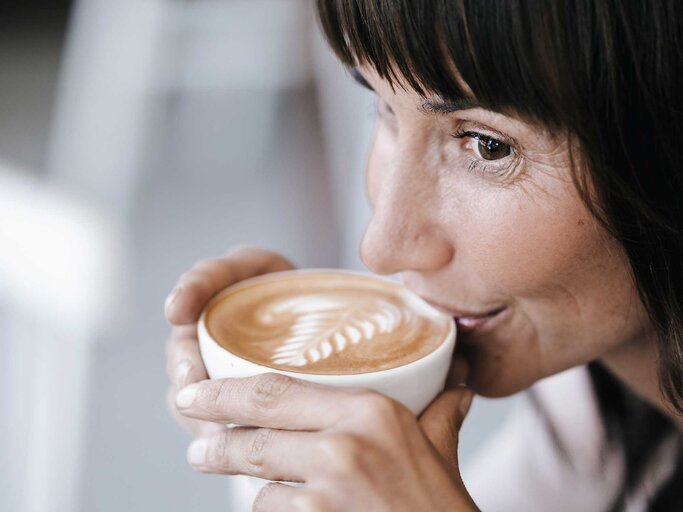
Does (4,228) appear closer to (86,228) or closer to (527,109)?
(86,228)

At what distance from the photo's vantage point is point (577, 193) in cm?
80

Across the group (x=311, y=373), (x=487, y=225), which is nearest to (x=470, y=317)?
(x=487, y=225)

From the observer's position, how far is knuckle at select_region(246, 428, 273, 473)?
766 millimetres

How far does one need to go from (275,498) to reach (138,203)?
8.41 feet

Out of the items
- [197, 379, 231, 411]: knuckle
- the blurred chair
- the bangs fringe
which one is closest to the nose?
the bangs fringe

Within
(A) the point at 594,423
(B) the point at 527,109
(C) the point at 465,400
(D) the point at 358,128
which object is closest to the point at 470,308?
(C) the point at 465,400

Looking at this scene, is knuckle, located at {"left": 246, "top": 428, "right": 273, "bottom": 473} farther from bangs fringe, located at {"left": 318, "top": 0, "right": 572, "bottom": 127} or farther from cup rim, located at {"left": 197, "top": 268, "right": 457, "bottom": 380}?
bangs fringe, located at {"left": 318, "top": 0, "right": 572, "bottom": 127}

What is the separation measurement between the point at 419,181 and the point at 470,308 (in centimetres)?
17

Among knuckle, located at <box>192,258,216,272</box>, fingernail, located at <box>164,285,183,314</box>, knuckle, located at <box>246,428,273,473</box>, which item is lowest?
knuckle, located at <box>246,428,273,473</box>

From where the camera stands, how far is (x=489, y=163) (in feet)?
2.73


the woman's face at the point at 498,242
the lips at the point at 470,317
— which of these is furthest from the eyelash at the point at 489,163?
the lips at the point at 470,317

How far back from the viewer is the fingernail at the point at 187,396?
805 millimetres

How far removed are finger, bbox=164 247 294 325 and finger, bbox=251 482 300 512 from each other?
29 cm

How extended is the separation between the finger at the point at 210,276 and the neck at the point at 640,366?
20.7 inches
